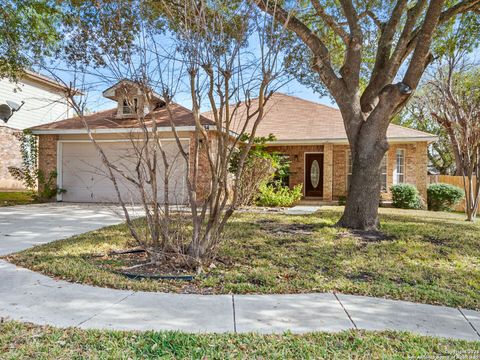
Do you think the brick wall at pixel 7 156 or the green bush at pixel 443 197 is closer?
the green bush at pixel 443 197

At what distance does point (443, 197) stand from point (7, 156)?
22.5m

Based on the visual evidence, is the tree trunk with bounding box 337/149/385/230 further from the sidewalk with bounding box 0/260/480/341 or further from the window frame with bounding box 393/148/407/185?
the window frame with bounding box 393/148/407/185

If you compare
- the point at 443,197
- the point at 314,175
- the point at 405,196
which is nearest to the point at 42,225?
the point at 314,175

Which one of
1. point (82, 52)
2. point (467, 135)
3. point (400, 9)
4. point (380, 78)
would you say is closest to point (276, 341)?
point (82, 52)

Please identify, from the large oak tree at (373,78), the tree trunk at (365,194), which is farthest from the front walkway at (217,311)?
the large oak tree at (373,78)

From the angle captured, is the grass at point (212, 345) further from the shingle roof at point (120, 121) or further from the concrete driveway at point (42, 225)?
the shingle roof at point (120, 121)

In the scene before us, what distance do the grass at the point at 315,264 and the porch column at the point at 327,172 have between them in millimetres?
7940

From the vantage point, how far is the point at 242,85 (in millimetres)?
4719

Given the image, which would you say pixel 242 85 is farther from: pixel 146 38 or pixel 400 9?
pixel 400 9

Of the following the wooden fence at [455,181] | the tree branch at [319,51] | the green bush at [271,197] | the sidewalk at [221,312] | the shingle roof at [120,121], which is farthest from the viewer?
the wooden fence at [455,181]

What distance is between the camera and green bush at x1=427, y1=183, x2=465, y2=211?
605 inches

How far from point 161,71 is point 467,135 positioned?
10500 millimetres

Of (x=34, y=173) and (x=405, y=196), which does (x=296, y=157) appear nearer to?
(x=405, y=196)

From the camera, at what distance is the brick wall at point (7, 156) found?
1933 cm
